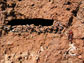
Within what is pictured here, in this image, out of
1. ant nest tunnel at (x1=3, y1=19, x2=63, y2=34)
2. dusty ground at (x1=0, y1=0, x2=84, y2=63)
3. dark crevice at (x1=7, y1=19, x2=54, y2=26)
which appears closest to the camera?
dusty ground at (x1=0, y1=0, x2=84, y2=63)

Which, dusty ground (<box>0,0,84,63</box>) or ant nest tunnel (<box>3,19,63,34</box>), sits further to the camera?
ant nest tunnel (<box>3,19,63,34</box>)

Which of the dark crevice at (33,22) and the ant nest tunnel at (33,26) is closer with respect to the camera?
the ant nest tunnel at (33,26)

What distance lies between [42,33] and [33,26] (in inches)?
17.4

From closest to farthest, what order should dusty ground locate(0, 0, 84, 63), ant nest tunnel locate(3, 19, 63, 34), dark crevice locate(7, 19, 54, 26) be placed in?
1. dusty ground locate(0, 0, 84, 63)
2. ant nest tunnel locate(3, 19, 63, 34)
3. dark crevice locate(7, 19, 54, 26)

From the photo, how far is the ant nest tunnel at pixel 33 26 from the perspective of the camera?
15.1 ft

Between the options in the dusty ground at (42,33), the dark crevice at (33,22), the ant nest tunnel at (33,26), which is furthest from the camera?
the dark crevice at (33,22)

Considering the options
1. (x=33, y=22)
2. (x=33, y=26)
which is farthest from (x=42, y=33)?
(x=33, y=22)

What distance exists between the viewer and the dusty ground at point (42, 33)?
433 centimetres

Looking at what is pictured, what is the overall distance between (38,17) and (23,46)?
4.18 feet

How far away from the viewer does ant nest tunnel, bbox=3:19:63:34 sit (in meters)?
4.59

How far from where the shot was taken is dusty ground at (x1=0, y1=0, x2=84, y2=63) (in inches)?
171

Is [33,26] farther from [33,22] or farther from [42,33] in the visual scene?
[42,33]

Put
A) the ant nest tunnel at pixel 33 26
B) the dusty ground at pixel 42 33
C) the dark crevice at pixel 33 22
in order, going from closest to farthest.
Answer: the dusty ground at pixel 42 33 < the ant nest tunnel at pixel 33 26 < the dark crevice at pixel 33 22

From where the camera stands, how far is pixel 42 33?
15.3ft
